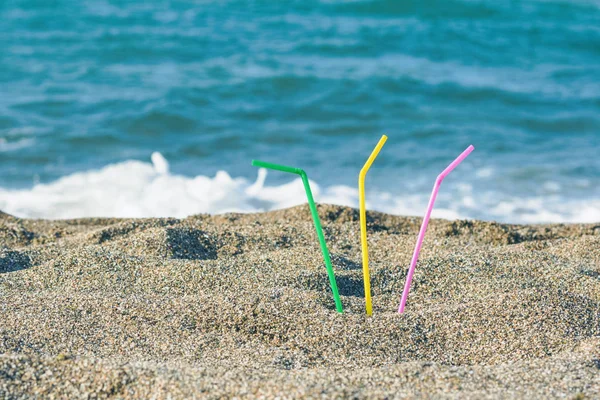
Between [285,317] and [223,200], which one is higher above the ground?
[285,317]

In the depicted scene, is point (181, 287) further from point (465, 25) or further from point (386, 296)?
point (465, 25)

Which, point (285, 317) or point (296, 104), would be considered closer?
point (285, 317)

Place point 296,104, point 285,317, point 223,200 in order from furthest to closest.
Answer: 1. point 296,104
2. point 223,200
3. point 285,317

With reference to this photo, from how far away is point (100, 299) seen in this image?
326 centimetres

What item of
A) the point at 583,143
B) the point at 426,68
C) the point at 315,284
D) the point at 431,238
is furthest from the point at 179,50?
the point at 315,284

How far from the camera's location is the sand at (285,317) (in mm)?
2475

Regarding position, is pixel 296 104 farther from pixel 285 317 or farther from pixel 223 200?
pixel 285 317

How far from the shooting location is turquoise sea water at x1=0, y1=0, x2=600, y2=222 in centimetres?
718

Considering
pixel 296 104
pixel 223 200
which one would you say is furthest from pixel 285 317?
pixel 296 104

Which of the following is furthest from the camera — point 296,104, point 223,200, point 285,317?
point 296,104

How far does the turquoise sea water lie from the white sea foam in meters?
0.02

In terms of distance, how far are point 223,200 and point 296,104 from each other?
3.33 m

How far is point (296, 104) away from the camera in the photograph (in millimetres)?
9766

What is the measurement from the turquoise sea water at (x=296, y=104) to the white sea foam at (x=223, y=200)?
23 millimetres
